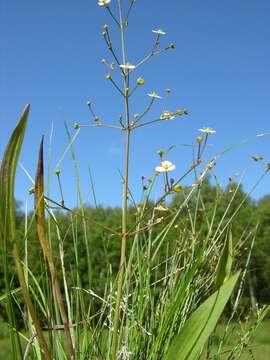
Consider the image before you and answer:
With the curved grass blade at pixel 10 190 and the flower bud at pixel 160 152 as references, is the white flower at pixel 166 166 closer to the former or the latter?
the flower bud at pixel 160 152

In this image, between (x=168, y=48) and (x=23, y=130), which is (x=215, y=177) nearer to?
(x=168, y=48)

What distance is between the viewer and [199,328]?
0.78 m

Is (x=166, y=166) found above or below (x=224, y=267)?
above

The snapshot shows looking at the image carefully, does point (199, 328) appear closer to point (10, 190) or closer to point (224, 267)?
point (224, 267)

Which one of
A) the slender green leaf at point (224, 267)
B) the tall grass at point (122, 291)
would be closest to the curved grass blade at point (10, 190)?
the tall grass at point (122, 291)

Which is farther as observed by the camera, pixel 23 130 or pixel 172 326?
pixel 172 326

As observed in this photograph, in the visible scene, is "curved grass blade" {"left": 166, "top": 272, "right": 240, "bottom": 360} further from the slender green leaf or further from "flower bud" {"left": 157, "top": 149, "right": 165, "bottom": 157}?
"flower bud" {"left": 157, "top": 149, "right": 165, "bottom": 157}

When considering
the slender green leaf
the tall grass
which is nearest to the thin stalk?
the tall grass

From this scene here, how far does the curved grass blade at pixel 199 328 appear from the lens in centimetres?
77

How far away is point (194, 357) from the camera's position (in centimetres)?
78

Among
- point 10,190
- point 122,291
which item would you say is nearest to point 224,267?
point 122,291

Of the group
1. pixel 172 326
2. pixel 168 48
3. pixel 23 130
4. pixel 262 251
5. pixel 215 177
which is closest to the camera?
pixel 23 130

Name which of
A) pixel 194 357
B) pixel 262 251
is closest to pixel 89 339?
pixel 194 357

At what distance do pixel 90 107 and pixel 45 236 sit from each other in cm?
42
